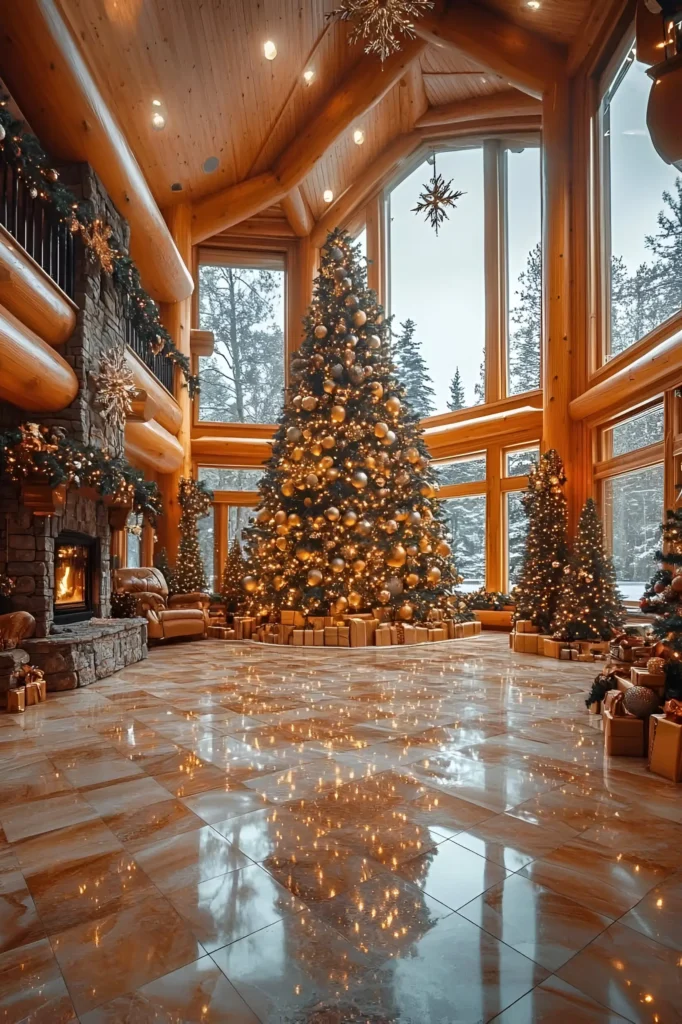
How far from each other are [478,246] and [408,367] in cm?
252

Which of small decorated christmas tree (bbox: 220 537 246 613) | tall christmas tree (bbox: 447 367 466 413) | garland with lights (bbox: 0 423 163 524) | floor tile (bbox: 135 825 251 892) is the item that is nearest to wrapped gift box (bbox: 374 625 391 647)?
small decorated christmas tree (bbox: 220 537 246 613)

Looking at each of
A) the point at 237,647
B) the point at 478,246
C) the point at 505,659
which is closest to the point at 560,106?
the point at 478,246

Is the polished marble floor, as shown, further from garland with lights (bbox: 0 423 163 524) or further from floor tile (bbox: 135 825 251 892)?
garland with lights (bbox: 0 423 163 524)

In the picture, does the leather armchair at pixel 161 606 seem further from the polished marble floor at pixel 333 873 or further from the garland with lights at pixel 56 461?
the polished marble floor at pixel 333 873

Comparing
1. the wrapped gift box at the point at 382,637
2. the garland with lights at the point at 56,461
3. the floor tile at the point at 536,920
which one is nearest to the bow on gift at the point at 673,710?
the floor tile at the point at 536,920

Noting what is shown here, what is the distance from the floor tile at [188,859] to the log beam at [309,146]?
1046 centimetres

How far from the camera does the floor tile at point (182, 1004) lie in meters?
1.33

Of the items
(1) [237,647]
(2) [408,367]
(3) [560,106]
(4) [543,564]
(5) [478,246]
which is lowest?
(1) [237,647]

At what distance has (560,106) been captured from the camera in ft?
28.9

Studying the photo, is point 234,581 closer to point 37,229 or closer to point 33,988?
point 37,229

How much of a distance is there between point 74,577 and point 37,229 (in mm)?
3256

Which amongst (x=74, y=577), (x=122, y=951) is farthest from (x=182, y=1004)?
(x=74, y=577)

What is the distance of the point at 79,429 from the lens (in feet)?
18.3

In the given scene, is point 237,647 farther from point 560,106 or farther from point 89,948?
point 560,106
